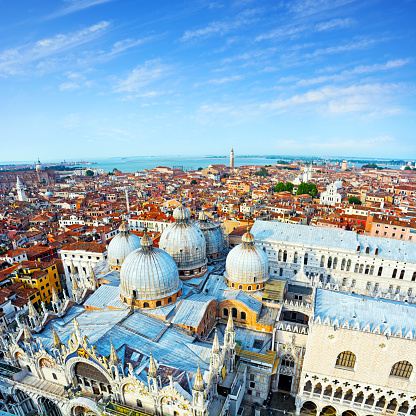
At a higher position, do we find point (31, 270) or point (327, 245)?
point (327, 245)

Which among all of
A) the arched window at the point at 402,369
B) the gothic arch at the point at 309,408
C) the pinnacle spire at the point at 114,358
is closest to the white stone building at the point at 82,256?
the pinnacle spire at the point at 114,358

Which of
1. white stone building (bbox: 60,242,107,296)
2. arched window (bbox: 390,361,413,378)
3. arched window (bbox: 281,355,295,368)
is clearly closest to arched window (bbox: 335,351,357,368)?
arched window (bbox: 390,361,413,378)

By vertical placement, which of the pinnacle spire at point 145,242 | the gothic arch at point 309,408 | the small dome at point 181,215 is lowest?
the gothic arch at point 309,408

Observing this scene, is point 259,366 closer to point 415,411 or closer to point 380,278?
point 415,411

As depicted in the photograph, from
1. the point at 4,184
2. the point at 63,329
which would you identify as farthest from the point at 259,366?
the point at 4,184

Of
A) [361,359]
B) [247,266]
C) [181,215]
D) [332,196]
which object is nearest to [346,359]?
[361,359]

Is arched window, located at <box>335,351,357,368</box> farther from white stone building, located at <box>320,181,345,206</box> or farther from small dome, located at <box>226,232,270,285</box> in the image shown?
white stone building, located at <box>320,181,345,206</box>

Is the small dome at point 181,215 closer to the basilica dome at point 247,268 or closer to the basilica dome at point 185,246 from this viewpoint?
the basilica dome at point 185,246

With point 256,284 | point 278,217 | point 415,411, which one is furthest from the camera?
point 278,217
